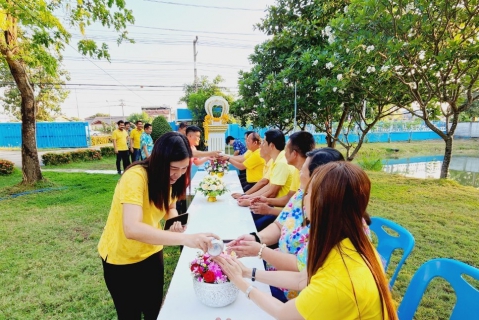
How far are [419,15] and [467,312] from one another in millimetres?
4503

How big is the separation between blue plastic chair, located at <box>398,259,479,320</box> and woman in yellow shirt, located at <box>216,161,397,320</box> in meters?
0.53

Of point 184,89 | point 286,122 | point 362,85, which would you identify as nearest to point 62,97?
point 184,89

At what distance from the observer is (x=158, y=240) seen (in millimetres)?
1324

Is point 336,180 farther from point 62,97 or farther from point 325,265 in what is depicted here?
point 62,97

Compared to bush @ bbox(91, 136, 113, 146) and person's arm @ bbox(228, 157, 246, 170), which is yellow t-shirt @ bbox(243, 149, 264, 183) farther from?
bush @ bbox(91, 136, 113, 146)

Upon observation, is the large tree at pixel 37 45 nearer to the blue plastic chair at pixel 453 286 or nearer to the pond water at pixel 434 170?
the blue plastic chair at pixel 453 286

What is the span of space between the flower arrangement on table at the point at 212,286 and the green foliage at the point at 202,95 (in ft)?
40.5

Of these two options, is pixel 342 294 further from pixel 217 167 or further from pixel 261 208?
pixel 217 167

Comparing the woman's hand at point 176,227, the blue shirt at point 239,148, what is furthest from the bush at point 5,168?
the woman's hand at point 176,227

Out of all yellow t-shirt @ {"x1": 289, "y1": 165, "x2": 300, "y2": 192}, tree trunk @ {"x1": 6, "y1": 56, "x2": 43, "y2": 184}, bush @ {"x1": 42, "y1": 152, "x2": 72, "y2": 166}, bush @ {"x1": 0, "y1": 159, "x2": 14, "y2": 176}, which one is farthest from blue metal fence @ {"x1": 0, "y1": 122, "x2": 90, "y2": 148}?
yellow t-shirt @ {"x1": 289, "y1": 165, "x2": 300, "y2": 192}

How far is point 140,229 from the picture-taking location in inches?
51.4

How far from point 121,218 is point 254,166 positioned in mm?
2956

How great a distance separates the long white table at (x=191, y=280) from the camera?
46.8 inches

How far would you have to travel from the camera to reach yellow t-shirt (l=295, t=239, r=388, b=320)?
2.90ft
